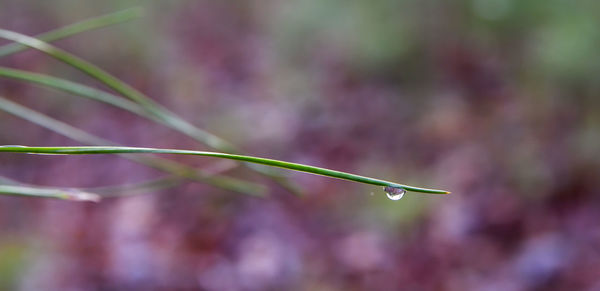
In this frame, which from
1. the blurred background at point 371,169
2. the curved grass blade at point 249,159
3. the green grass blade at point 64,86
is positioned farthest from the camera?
the blurred background at point 371,169

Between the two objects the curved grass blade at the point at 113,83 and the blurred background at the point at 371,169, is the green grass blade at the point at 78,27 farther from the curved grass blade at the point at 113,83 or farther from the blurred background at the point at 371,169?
the blurred background at the point at 371,169

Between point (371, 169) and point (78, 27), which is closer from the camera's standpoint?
point (78, 27)

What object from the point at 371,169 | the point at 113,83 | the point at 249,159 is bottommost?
the point at 249,159

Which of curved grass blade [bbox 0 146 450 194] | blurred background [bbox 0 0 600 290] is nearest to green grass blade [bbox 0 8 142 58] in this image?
curved grass blade [bbox 0 146 450 194]

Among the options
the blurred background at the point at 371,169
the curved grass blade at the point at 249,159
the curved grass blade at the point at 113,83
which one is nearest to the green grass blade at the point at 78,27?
the curved grass blade at the point at 113,83

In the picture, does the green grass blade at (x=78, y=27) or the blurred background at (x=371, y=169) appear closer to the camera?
the green grass blade at (x=78, y=27)

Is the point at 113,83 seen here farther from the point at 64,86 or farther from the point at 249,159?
the point at 249,159

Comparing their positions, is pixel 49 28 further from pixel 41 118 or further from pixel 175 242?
pixel 41 118

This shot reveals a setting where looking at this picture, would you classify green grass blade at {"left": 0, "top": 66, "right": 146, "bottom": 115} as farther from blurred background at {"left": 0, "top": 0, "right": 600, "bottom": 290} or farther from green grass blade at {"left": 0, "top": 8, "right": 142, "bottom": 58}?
blurred background at {"left": 0, "top": 0, "right": 600, "bottom": 290}

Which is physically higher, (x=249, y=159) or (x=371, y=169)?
(x=371, y=169)

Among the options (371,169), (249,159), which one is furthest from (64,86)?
(371,169)
